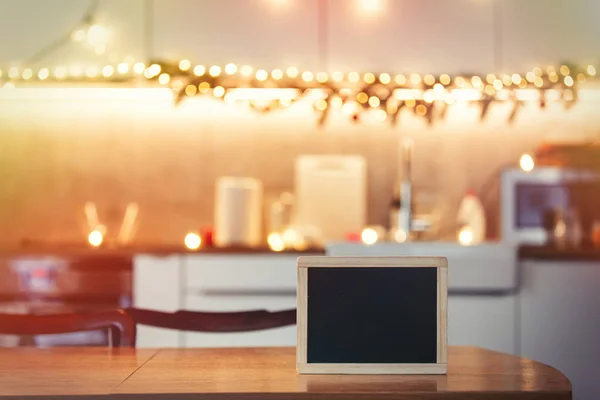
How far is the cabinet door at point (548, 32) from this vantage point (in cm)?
291

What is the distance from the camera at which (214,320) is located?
4.40ft

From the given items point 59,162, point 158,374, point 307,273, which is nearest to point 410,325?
point 307,273

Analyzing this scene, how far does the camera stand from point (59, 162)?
10.6ft

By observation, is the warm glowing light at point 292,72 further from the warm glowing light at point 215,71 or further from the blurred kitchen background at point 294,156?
the warm glowing light at point 215,71

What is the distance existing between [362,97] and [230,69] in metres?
0.54

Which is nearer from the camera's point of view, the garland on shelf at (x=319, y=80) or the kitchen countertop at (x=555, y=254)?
the kitchen countertop at (x=555, y=254)

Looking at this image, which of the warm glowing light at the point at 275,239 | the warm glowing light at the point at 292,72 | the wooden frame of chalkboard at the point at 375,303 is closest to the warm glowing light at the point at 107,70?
the warm glowing light at the point at 292,72

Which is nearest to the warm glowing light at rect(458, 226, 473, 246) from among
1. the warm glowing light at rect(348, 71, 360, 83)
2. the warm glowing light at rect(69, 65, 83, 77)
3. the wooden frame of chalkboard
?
the warm glowing light at rect(348, 71, 360, 83)

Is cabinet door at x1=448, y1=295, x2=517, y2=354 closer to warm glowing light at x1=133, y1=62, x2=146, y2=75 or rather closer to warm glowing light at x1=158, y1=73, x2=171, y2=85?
warm glowing light at x1=158, y1=73, x2=171, y2=85

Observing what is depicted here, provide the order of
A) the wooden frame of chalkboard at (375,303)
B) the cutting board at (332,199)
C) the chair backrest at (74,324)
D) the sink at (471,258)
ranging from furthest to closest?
the cutting board at (332,199) → the sink at (471,258) → the chair backrest at (74,324) → the wooden frame of chalkboard at (375,303)

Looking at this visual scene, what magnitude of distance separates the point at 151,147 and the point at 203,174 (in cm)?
26

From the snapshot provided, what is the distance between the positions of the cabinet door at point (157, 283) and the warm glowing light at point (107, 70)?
Result: 784 mm

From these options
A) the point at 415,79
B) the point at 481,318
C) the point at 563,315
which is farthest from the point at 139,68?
the point at 563,315

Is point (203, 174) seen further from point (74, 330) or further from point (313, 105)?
point (74, 330)
